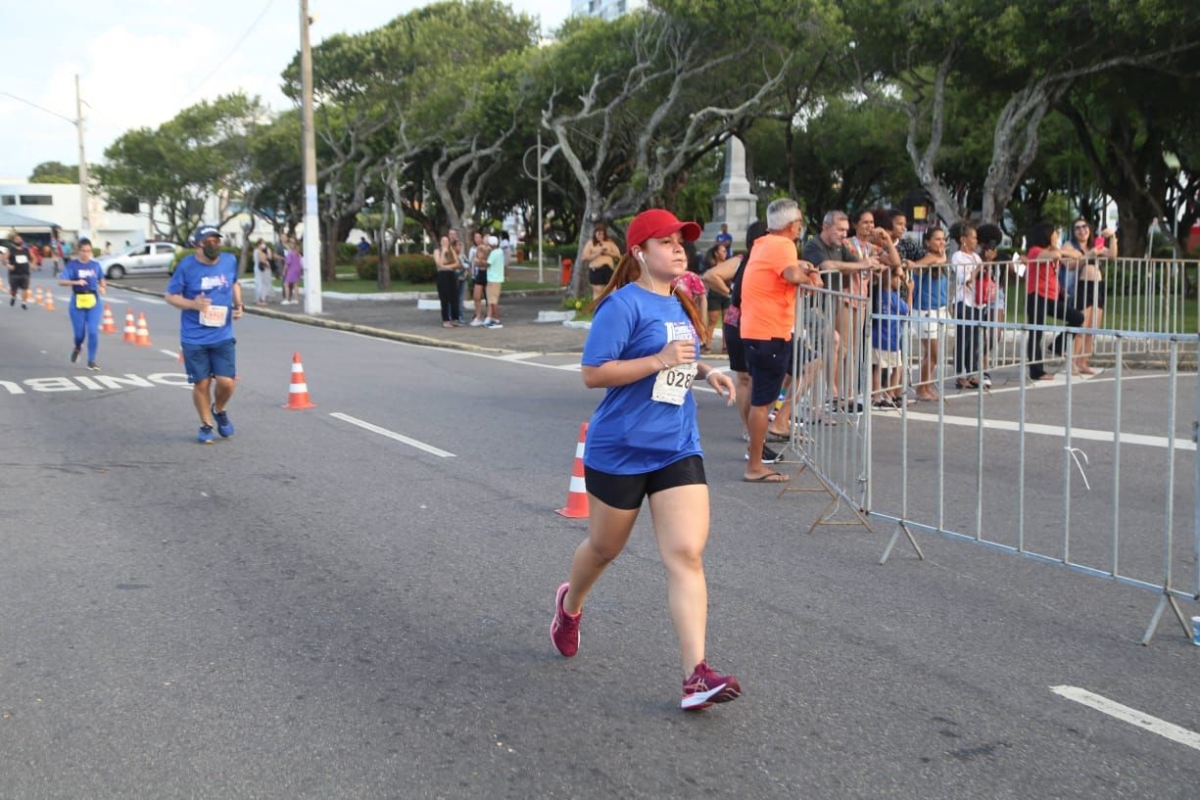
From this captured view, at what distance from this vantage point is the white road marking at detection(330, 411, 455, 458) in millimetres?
10266

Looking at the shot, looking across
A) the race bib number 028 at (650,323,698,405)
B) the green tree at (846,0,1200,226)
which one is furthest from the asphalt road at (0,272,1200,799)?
the green tree at (846,0,1200,226)

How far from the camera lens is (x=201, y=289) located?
10.5m

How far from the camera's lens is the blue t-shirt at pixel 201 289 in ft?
34.4

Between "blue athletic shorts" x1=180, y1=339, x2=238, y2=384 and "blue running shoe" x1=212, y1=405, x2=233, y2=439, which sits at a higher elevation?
"blue athletic shorts" x1=180, y1=339, x2=238, y2=384

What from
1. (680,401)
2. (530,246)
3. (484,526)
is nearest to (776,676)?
(680,401)

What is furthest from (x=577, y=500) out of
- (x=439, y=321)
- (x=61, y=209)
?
(x=61, y=209)

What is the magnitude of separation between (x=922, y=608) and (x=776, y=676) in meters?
1.24

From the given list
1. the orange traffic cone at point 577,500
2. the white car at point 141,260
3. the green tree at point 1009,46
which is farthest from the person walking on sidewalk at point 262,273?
the orange traffic cone at point 577,500

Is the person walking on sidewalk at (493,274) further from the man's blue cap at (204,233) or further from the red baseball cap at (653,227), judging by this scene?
the red baseball cap at (653,227)

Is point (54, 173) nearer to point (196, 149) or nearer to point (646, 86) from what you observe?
point (196, 149)

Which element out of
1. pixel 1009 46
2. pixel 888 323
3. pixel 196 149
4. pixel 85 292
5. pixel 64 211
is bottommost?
pixel 888 323

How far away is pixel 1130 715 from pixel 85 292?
15089mm

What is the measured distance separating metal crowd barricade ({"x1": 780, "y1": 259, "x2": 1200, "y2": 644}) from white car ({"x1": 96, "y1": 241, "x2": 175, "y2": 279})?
2081 inches

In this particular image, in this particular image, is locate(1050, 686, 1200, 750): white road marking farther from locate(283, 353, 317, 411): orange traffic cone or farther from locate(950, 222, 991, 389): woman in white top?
locate(283, 353, 317, 411): orange traffic cone
